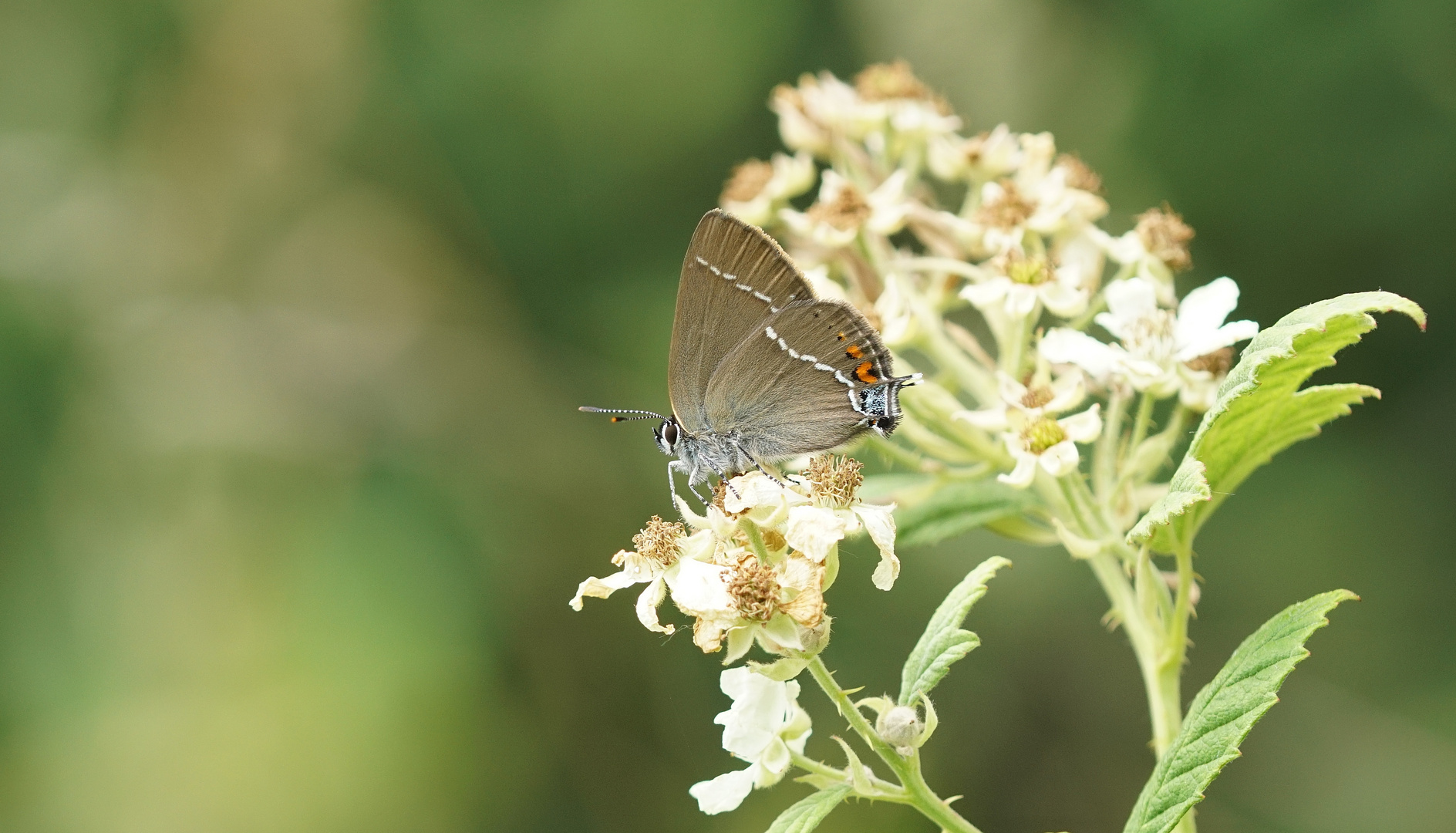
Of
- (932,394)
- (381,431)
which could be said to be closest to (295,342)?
(381,431)

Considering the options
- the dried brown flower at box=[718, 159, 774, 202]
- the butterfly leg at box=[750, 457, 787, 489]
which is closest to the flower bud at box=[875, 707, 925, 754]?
the butterfly leg at box=[750, 457, 787, 489]

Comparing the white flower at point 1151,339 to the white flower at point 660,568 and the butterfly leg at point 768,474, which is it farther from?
the white flower at point 660,568

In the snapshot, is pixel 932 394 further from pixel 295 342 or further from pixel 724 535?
pixel 295 342

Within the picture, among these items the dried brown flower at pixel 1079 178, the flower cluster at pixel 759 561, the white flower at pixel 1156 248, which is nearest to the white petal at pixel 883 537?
the flower cluster at pixel 759 561

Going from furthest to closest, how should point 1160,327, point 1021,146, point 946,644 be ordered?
point 1021,146
point 1160,327
point 946,644

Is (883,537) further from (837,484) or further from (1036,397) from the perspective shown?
(1036,397)

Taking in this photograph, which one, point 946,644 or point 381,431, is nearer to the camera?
point 946,644

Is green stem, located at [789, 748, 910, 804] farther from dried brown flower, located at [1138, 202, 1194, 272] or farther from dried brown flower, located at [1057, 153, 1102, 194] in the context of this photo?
dried brown flower, located at [1057, 153, 1102, 194]
